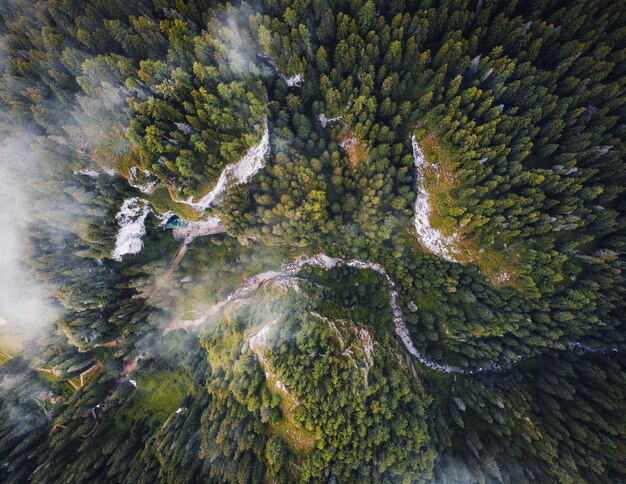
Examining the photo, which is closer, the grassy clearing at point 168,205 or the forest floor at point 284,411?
the forest floor at point 284,411

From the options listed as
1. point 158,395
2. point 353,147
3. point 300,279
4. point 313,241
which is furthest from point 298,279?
point 158,395

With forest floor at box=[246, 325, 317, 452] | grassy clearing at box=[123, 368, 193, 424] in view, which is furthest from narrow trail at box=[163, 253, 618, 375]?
forest floor at box=[246, 325, 317, 452]

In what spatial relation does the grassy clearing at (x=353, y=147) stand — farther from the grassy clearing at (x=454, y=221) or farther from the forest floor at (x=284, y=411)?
the forest floor at (x=284, y=411)

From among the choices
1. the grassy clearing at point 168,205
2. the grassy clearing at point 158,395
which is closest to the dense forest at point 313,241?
the grassy clearing at point 168,205

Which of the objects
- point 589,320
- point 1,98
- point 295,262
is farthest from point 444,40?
point 1,98

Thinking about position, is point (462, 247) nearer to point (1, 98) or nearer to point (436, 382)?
point (436, 382)

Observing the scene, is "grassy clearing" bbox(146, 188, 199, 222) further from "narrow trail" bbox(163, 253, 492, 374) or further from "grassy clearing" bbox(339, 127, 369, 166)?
"grassy clearing" bbox(339, 127, 369, 166)
